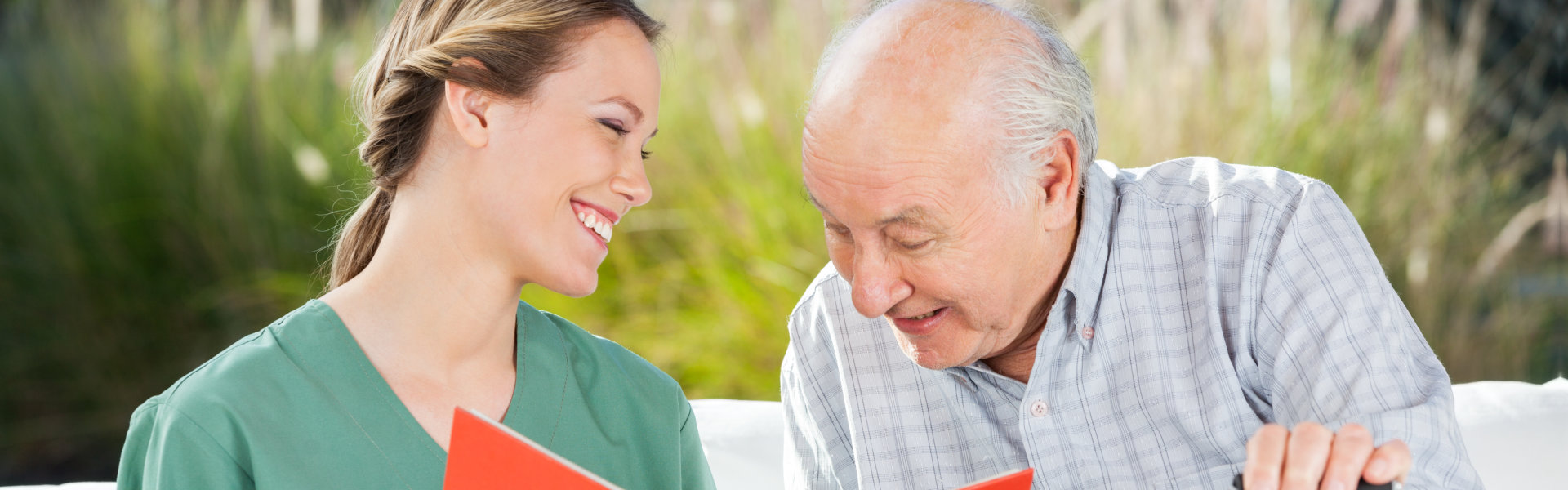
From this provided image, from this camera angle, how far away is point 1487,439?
175 cm

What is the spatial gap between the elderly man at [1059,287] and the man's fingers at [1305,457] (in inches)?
10.9

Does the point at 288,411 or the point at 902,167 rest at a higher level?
the point at 902,167

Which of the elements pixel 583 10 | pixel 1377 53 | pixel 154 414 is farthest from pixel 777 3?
pixel 154 414

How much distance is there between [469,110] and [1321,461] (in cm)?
96

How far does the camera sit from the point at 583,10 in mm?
1409

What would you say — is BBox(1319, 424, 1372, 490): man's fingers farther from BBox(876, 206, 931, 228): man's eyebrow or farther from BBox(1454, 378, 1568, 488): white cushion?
BBox(1454, 378, 1568, 488): white cushion

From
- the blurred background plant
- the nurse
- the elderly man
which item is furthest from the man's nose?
the blurred background plant

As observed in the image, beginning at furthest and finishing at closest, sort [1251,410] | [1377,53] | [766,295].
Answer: [1377,53] < [766,295] < [1251,410]

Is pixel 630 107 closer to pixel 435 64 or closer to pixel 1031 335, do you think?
pixel 435 64

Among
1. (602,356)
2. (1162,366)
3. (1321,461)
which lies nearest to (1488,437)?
(1162,366)

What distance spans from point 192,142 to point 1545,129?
3789 mm

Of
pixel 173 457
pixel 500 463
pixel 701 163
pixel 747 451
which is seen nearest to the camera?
pixel 500 463

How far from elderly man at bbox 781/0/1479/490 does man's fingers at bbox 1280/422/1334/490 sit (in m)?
0.28

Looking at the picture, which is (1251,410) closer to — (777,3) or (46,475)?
(777,3)
